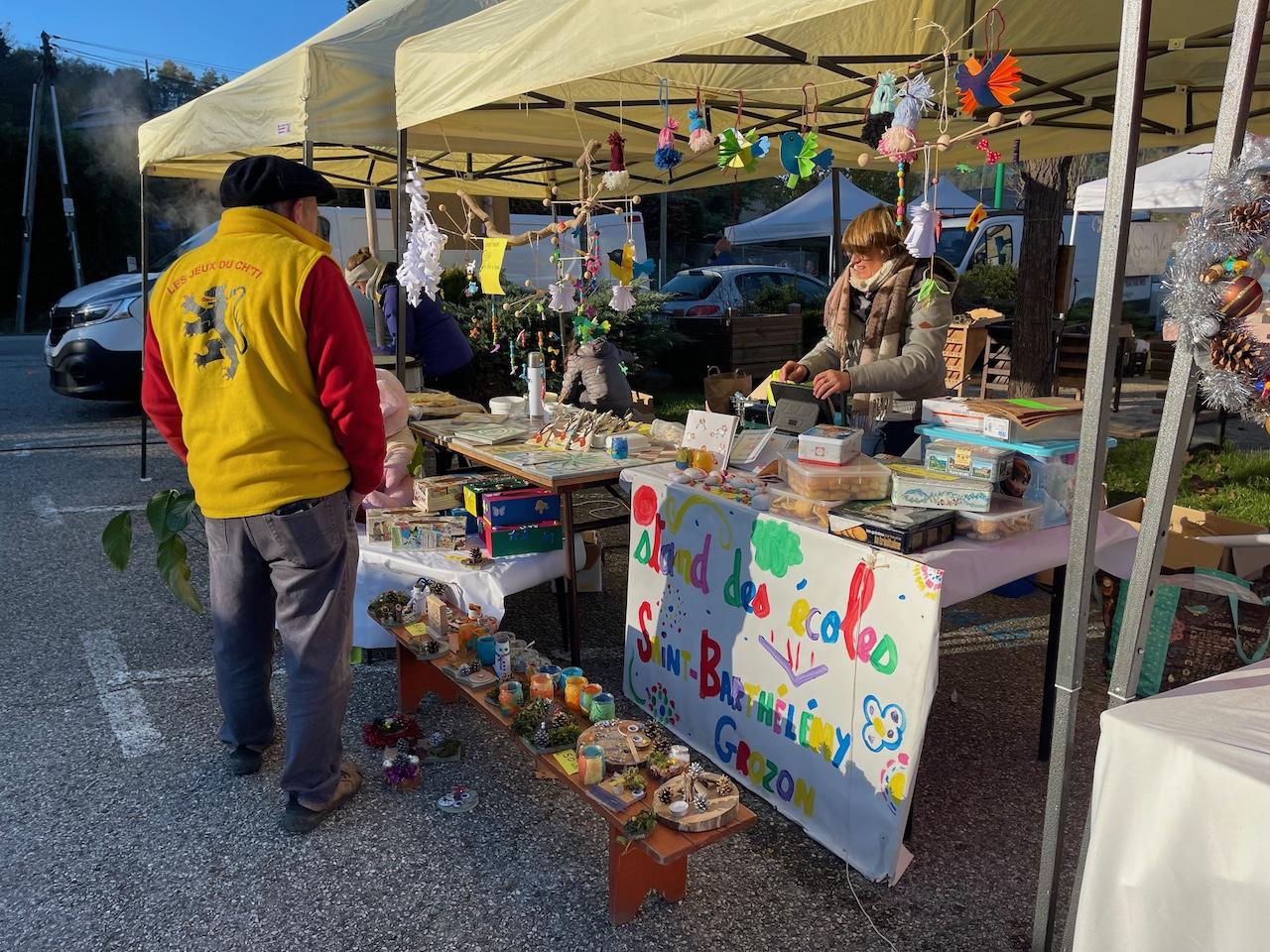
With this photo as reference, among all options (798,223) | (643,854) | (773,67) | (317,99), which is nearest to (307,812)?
(643,854)

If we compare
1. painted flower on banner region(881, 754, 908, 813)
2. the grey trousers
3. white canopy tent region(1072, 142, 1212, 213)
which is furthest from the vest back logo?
white canopy tent region(1072, 142, 1212, 213)

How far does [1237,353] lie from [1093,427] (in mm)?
307

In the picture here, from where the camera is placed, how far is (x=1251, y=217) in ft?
4.52

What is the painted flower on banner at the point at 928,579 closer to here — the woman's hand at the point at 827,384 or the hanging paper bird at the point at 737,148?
the woman's hand at the point at 827,384

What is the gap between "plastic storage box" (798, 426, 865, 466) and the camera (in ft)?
8.19

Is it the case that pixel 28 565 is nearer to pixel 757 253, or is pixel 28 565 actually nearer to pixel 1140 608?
pixel 1140 608

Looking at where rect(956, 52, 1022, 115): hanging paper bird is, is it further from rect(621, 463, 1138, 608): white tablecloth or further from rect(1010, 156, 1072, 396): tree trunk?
rect(1010, 156, 1072, 396): tree trunk

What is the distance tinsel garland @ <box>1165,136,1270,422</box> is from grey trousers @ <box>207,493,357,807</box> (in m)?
2.00

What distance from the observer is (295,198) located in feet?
7.72

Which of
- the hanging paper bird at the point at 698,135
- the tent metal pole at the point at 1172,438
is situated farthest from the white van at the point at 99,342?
the tent metal pole at the point at 1172,438

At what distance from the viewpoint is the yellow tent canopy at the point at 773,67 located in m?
2.63

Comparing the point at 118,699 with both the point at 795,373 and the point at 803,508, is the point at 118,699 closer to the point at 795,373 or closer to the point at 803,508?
the point at 803,508

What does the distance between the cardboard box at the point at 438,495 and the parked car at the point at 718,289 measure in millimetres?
6913

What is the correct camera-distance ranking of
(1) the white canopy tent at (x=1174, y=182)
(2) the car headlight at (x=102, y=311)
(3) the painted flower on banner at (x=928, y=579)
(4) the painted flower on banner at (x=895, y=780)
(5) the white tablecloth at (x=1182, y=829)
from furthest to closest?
(2) the car headlight at (x=102, y=311), (1) the white canopy tent at (x=1174, y=182), (4) the painted flower on banner at (x=895, y=780), (3) the painted flower on banner at (x=928, y=579), (5) the white tablecloth at (x=1182, y=829)
